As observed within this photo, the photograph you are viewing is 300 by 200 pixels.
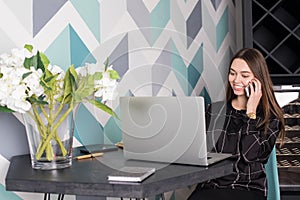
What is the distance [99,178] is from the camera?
1439mm

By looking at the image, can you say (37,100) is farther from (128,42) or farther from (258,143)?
(258,143)

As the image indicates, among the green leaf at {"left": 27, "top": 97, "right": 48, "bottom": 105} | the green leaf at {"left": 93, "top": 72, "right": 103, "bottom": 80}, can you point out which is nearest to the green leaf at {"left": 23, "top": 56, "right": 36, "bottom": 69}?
the green leaf at {"left": 27, "top": 97, "right": 48, "bottom": 105}

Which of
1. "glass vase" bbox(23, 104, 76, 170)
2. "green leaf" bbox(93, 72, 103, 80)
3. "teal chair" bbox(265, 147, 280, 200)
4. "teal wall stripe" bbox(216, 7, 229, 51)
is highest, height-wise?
"teal wall stripe" bbox(216, 7, 229, 51)

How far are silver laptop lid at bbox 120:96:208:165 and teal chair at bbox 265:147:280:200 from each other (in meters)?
0.89

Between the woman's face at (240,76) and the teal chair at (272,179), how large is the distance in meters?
0.38

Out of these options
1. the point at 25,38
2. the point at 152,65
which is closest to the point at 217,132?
the point at 152,65

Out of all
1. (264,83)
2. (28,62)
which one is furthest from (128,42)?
(28,62)

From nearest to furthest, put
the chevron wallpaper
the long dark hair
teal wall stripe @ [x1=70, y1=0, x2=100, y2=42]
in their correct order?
the chevron wallpaper, teal wall stripe @ [x1=70, y1=0, x2=100, y2=42], the long dark hair

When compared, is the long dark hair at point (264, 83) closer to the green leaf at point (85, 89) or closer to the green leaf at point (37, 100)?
the green leaf at point (85, 89)

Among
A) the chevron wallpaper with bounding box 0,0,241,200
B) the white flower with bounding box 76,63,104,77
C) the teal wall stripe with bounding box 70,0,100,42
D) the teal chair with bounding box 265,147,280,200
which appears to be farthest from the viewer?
the teal chair with bounding box 265,147,280,200

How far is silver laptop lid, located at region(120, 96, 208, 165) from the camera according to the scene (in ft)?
5.34

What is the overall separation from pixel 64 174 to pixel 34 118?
0.24m

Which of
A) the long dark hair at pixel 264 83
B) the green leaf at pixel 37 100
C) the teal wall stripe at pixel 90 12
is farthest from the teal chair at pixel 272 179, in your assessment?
the green leaf at pixel 37 100

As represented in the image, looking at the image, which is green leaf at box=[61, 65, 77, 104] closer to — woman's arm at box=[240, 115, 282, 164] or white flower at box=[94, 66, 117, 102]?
white flower at box=[94, 66, 117, 102]
